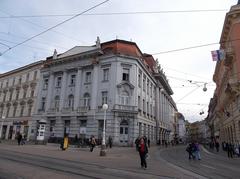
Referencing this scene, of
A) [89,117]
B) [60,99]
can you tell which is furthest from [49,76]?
[89,117]

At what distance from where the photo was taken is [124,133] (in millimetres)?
37375

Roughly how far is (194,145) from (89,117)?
19692 mm

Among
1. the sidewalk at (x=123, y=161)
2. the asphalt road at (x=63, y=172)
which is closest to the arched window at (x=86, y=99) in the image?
the sidewalk at (x=123, y=161)

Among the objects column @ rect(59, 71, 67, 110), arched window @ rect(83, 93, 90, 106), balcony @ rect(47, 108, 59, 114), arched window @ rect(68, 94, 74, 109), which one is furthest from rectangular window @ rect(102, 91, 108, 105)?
balcony @ rect(47, 108, 59, 114)

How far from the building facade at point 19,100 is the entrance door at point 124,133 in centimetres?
1853

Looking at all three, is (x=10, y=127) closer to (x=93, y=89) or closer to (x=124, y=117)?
(x=93, y=89)

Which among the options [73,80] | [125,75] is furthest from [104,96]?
[73,80]

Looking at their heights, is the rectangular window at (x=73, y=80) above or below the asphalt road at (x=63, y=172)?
above

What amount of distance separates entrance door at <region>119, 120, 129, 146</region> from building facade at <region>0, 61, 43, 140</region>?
60.8ft

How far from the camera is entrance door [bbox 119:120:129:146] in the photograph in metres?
37.1

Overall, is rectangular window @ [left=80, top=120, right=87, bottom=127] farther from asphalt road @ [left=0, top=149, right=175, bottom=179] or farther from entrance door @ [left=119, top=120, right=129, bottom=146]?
asphalt road @ [left=0, top=149, right=175, bottom=179]

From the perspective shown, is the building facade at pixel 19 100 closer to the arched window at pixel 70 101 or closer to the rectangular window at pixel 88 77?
the arched window at pixel 70 101

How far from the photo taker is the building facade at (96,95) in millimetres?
37531

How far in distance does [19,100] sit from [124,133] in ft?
88.3
